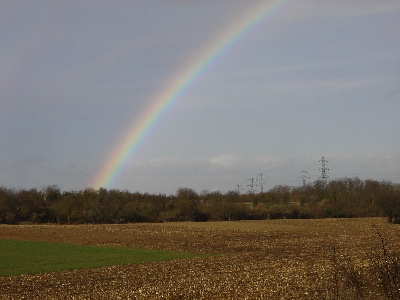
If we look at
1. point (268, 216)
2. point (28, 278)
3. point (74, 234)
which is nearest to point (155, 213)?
point (268, 216)

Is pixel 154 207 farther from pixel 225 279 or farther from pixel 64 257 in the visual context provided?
pixel 225 279

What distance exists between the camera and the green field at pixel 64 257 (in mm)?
31984

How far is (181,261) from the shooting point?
33188 millimetres

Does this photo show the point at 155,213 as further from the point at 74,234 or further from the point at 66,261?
the point at 66,261

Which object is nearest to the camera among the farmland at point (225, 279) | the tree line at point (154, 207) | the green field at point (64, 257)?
the farmland at point (225, 279)

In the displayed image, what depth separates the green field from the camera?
32.0 meters

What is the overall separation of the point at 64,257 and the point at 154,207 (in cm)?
5921

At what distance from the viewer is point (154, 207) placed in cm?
9744

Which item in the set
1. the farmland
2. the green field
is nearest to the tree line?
the green field

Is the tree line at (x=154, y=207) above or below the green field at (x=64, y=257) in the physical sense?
above

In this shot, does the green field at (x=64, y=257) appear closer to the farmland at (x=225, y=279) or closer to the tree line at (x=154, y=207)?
the farmland at (x=225, y=279)

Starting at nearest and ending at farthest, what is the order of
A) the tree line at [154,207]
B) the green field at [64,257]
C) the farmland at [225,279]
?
the farmland at [225,279]
the green field at [64,257]
the tree line at [154,207]

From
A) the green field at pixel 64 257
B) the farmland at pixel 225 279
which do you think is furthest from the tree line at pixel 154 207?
the farmland at pixel 225 279

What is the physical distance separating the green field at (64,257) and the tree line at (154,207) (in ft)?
145
